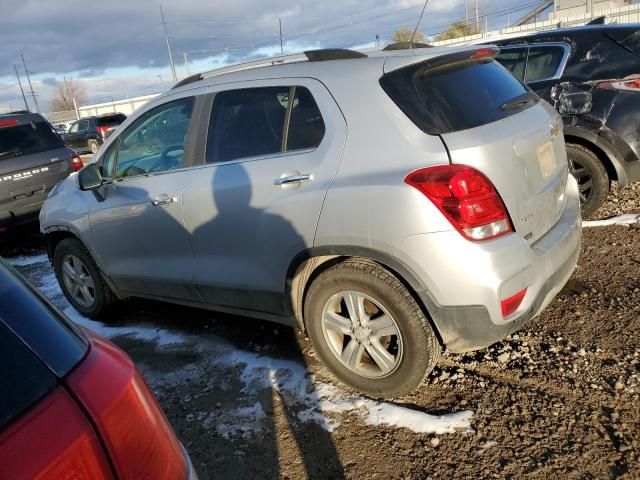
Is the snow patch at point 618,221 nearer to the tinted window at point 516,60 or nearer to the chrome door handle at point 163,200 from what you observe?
the tinted window at point 516,60

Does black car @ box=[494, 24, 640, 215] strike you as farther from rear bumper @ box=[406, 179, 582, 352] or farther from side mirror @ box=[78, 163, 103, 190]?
side mirror @ box=[78, 163, 103, 190]

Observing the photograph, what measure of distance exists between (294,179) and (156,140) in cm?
143

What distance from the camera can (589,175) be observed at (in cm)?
501

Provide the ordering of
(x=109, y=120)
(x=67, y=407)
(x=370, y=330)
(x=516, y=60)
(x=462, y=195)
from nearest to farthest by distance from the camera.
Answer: (x=67, y=407), (x=462, y=195), (x=370, y=330), (x=516, y=60), (x=109, y=120)

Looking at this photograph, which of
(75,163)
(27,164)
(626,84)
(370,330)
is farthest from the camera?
(75,163)

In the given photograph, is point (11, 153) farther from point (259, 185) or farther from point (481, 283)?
point (481, 283)

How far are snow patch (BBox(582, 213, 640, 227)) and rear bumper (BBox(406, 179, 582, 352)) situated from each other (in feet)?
9.00

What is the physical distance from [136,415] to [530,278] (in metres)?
2.01

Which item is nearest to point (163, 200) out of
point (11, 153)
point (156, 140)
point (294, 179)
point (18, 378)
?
point (156, 140)

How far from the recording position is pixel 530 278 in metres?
2.62

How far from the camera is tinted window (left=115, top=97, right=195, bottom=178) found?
3586 millimetres

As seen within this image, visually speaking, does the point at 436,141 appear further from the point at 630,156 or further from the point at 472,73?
the point at 630,156

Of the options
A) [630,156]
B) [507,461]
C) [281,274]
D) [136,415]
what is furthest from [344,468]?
[630,156]

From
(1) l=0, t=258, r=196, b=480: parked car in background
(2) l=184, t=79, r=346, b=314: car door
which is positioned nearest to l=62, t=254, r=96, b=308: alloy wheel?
(2) l=184, t=79, r=346, b=314: car door
